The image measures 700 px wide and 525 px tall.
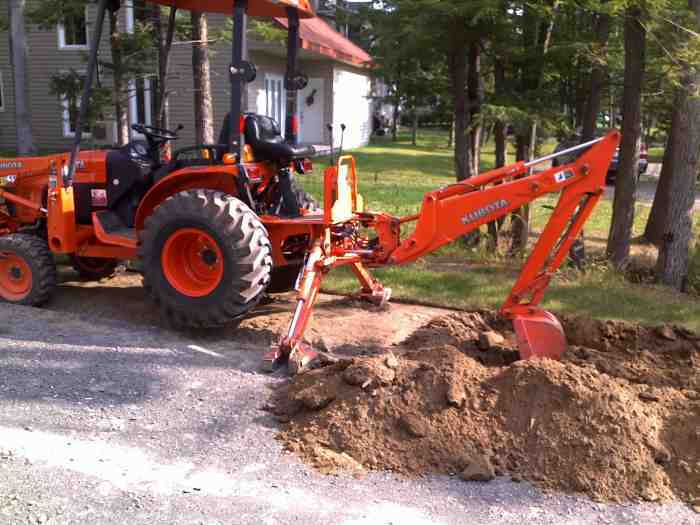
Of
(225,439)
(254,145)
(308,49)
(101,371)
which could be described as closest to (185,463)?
(225,439)

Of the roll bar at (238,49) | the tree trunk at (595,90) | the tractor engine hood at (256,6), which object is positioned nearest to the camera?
the roll bar at (238,49)

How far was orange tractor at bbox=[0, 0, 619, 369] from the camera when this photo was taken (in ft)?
18.5

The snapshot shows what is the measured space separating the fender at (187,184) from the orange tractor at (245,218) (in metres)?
0.01

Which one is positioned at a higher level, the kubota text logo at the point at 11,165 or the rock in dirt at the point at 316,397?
the kubota text logo at the point at 11,165

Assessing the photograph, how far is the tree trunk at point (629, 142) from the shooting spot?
936cm

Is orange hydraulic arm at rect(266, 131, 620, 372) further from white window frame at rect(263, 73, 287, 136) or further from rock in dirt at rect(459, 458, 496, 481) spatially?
white window frame at rect(263, 73, 287, 136)

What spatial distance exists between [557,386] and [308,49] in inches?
702

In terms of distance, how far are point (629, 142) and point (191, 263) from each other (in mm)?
6170

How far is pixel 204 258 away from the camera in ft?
21.1

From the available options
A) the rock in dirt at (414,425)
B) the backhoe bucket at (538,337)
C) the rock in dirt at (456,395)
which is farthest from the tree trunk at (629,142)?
the rock in dirt at (414,425)

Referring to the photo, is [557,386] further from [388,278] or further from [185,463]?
[388,278]

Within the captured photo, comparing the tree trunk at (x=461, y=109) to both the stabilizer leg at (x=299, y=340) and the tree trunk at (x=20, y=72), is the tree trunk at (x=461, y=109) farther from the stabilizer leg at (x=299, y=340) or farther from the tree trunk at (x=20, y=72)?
the tree trunk at (x=20, y=72)

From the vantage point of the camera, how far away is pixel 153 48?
14.0 m

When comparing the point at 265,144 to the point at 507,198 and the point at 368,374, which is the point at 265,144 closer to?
the point at 507,198
